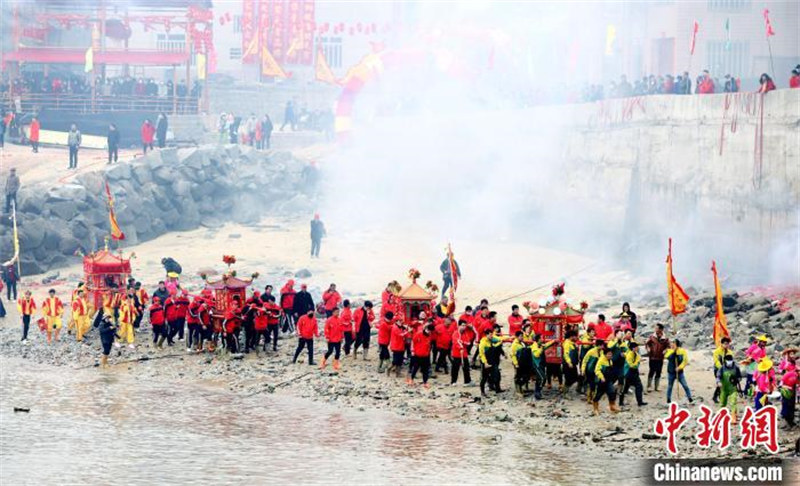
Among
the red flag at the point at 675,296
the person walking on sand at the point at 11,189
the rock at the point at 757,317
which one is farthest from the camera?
the person walking on sand at the point at 11,189

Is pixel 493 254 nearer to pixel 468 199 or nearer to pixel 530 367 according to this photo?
pixel 468 199

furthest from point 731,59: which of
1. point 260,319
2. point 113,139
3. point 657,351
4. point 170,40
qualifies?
point 657,351

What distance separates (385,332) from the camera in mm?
26562

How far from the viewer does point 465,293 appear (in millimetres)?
34469

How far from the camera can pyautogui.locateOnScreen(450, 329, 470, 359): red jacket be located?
83.0ft

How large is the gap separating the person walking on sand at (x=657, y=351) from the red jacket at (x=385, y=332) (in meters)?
4.90

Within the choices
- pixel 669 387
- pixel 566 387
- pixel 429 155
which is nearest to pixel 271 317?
pixel 566 387

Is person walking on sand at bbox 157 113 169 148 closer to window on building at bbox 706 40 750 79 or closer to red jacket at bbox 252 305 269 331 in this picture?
window on building at bbox 706 40 750 79

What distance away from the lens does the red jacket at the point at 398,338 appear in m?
26.2

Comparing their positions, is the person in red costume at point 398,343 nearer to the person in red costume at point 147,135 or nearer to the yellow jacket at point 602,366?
the yellow jacket at point 602,366

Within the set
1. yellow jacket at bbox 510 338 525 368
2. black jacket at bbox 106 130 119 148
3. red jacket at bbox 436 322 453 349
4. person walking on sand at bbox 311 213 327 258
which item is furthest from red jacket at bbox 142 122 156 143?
yellow jacket at bbox 510 338 525 368

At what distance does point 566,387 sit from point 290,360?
21.3ft

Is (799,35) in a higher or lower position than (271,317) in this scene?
higher

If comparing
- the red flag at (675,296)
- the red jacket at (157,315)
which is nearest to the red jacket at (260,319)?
the red jacket at (157,315)
